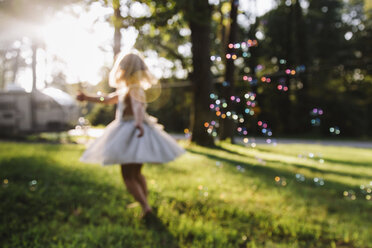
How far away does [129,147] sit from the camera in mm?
3578

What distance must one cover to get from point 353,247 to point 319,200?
175 cm

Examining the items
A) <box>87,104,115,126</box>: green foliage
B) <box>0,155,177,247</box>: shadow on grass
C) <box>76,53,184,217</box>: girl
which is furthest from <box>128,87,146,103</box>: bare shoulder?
<box>87,104,115,126</box>: green foliage

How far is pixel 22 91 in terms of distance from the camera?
58.3 ft

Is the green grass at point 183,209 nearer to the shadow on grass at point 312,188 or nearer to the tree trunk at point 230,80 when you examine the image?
the shadow on grass at point 312,188

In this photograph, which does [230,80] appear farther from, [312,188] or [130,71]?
[130,71]

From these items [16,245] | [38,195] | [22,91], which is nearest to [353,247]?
[16,245]

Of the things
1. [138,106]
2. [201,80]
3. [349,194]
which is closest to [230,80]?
[201,80]

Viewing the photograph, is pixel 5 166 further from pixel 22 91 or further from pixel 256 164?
pixel 22 91

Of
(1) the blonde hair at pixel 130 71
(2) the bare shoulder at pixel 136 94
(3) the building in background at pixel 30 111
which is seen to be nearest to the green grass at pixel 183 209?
(2) the bare shoulder at pixel 136 94

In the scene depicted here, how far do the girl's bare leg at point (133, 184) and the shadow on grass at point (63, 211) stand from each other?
209 millimetres

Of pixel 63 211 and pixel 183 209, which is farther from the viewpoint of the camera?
pixel 183 209

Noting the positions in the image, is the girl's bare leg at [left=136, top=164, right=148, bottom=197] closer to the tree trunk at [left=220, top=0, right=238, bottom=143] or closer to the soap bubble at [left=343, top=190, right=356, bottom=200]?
the soap bubble at [left=343, top=190, right=356, bottom=200]

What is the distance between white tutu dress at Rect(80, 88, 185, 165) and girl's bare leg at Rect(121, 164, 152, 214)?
0.34 metres

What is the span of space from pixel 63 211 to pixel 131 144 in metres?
1.33
